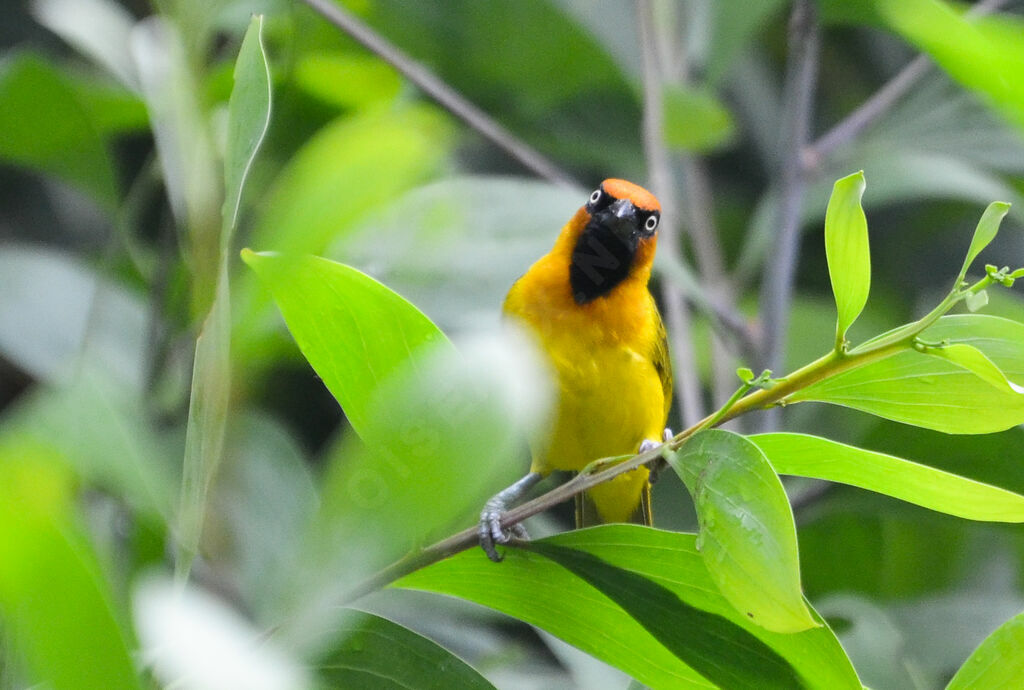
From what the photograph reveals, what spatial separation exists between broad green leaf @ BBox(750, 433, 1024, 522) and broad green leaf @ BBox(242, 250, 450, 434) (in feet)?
0.66

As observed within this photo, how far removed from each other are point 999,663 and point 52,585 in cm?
53

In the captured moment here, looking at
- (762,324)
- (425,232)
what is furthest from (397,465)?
(762,324)

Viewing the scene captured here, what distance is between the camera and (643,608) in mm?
613

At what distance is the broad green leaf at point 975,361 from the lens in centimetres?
48

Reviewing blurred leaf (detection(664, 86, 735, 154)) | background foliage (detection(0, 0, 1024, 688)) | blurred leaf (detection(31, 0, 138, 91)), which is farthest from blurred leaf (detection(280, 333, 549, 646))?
blurred leaf (detection(664, 86, 735, 154))

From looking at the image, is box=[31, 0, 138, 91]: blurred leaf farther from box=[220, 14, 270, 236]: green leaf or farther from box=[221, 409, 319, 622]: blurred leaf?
box=[220, 14, 270, 236]: green leaf

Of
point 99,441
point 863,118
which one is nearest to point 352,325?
point 99,441

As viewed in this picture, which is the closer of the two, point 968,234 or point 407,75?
point 407,75

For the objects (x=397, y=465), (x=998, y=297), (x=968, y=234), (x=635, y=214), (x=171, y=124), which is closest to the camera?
(x=397, y=465)

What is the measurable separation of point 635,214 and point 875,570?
62cm

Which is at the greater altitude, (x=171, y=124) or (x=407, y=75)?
(x=407, y=75)

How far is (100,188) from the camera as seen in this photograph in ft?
4.45

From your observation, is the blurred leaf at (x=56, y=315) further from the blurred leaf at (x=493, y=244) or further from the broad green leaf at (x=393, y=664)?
the broad green leaf at (x=393, y=664)

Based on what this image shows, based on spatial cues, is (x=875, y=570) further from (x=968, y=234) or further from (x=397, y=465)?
(x=397, y=465)
